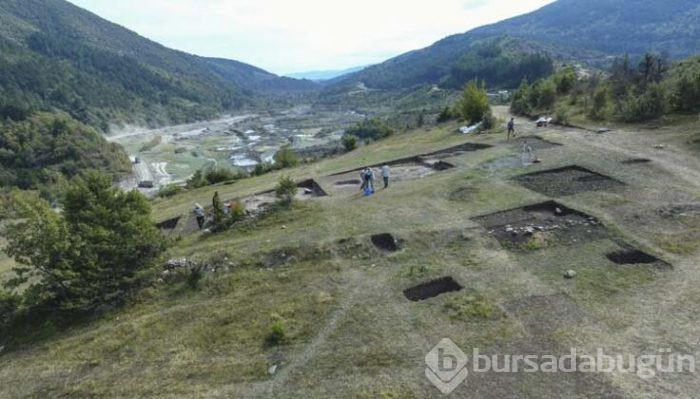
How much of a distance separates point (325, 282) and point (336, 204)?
1140 centimetres

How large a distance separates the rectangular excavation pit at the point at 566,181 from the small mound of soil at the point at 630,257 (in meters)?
7.73

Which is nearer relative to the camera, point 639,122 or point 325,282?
point 325,282

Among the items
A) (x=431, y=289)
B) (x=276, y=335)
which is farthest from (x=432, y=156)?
(x=276, y=335)

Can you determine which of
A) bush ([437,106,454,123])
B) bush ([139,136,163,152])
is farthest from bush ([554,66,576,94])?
bush ([139,136,163,152])

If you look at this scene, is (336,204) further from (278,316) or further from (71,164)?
(71,164)

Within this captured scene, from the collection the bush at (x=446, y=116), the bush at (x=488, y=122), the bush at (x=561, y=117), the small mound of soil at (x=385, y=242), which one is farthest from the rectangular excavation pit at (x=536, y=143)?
the bush at (x=446, y=116)

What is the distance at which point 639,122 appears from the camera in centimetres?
4256

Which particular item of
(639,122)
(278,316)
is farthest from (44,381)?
(639,122)

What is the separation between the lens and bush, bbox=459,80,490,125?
59.2 metres

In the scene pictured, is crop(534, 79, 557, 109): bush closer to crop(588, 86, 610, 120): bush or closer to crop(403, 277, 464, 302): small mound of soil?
crop(588, 86, 610, 120): bush

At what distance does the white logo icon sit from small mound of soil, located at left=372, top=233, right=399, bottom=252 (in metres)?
8.53

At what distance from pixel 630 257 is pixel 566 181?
35.2ft

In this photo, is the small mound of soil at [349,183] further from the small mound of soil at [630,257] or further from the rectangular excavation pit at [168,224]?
the small mound of soil at [630,257]

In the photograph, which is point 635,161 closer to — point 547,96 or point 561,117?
point 561,117
